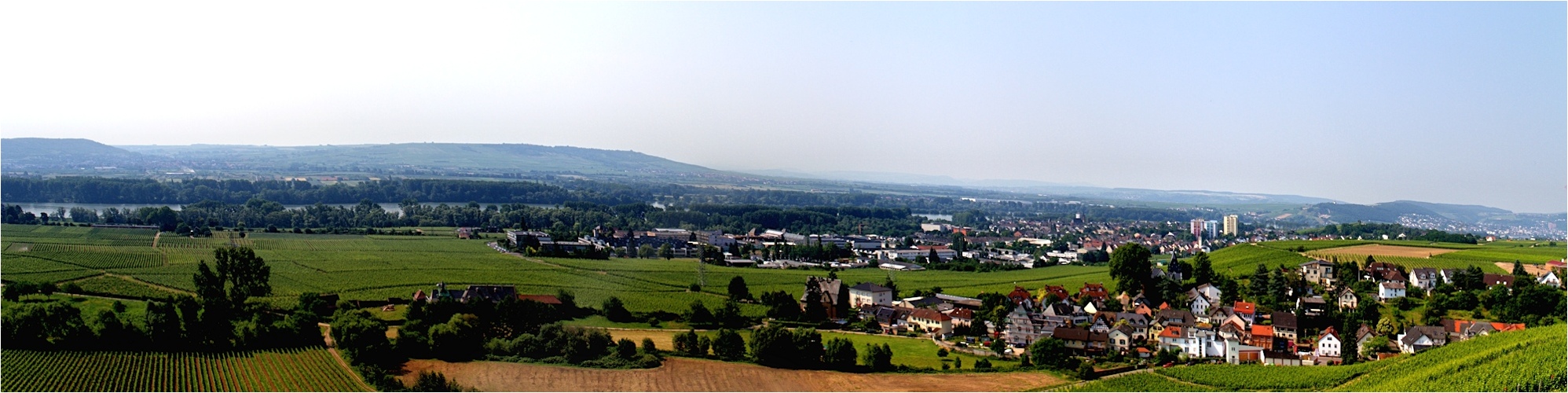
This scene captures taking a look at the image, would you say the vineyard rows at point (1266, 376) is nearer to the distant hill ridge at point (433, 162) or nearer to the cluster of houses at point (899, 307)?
the cluster of houses at point (899, 307)

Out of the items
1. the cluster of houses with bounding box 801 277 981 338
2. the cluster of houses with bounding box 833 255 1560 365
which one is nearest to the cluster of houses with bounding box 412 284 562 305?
the cluster of houses with bounding box 801 277 981 338

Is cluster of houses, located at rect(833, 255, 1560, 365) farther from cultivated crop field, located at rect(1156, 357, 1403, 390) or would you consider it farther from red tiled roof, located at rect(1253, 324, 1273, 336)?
cultivated crop field, located at rect(1156, 357, 1403, 390)

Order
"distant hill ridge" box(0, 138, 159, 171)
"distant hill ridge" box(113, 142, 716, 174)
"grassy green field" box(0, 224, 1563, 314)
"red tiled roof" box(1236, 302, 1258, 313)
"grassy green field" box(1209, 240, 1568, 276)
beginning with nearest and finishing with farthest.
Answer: "red tiled roof" box(1236, 302, 1258, 313)
"grassy green field" box(0, 224, 1563, 314)
"grassy green field" box(1209, 240, 1568, 276)
"distant hill ridge" box(0, 138, 159, 171)
"distant hill ridge" box(113, 142, 716, 174)

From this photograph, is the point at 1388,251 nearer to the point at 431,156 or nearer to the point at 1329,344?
the point at 1329,344

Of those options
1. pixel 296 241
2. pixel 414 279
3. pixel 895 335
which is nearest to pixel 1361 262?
pixel 895 335

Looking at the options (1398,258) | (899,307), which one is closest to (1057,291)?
(899,307)

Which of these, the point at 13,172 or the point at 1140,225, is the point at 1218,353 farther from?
the point at 1140,225
